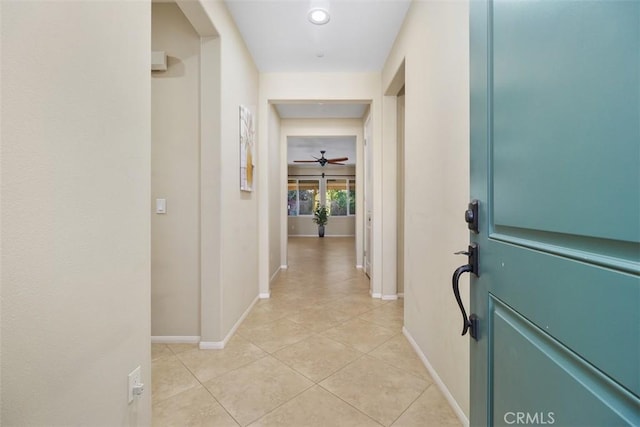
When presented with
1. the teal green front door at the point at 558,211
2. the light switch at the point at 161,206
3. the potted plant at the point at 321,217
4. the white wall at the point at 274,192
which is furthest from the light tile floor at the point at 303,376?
the potted plant at the point at 321,217

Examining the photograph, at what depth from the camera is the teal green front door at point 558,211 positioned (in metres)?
0.43

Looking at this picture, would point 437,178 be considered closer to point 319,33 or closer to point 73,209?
point 73,209

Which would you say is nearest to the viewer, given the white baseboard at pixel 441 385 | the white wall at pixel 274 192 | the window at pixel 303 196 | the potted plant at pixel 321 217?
the white baseboard at pixel 441 385

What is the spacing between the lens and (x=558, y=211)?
1.79 ft

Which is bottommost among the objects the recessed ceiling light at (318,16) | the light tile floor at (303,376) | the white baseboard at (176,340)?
the light tile floor at (303,376)

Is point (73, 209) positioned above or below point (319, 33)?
below

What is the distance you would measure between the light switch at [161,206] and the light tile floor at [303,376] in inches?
43.4

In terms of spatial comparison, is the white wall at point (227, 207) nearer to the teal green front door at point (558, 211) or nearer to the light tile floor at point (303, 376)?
the light tile floor at point (303, 376)

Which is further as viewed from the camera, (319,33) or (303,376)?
(319,33)

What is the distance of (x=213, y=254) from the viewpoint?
2.31 metres

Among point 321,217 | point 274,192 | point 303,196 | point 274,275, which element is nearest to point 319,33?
point 274,192

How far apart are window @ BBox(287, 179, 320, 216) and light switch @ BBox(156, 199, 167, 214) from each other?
8671 mm

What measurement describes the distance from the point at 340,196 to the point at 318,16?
895 centimetres

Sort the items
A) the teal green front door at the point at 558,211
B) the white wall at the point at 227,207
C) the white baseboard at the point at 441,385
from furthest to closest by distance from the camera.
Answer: the white wall at the point at 227,207
the white baseboard at the point at 441,385
the teal green front door at the point at 558,211
